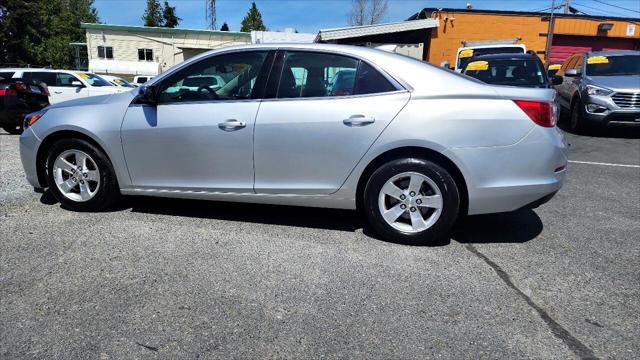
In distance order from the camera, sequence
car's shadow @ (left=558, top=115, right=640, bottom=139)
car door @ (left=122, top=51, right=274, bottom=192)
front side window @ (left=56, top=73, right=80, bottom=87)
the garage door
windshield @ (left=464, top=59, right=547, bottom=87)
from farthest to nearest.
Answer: the garage door, front side window @ (left=56, top=73, right=80, bottom=87), car's shadow @ (left=558, top=115, right=640, bottom=139), windshield @ (left=464, top=59, right=547, bottom=87), car door @ (left=122, top=51, right=274, bottom=192)

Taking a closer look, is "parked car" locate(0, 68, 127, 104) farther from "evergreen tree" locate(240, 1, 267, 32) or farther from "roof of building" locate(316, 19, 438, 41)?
"evergreen tree" locate(240, 1, 267, 32)

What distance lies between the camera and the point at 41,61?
5325 cm

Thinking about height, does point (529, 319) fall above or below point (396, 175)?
below

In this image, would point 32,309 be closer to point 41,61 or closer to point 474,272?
point 474,272

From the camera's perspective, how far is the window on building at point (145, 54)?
1547 inches

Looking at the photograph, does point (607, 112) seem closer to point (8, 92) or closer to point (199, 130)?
point (199, 130)

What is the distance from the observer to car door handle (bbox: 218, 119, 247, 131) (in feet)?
12.9

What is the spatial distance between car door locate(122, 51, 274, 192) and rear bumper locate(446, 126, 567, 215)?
173 cm

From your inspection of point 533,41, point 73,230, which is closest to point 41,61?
point 533,41

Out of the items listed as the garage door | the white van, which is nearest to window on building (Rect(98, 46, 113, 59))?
the garage door

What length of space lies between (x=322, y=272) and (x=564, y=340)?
154 cm

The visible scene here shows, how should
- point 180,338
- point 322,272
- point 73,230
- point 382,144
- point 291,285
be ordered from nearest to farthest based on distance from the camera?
point 180,338 → point 291,285 → point 322,272 → point 382,144 → point 73,230

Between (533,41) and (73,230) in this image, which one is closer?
(73,230)

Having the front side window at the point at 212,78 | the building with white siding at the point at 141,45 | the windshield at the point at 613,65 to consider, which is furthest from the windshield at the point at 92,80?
the building with white siding at the point at 141,45
